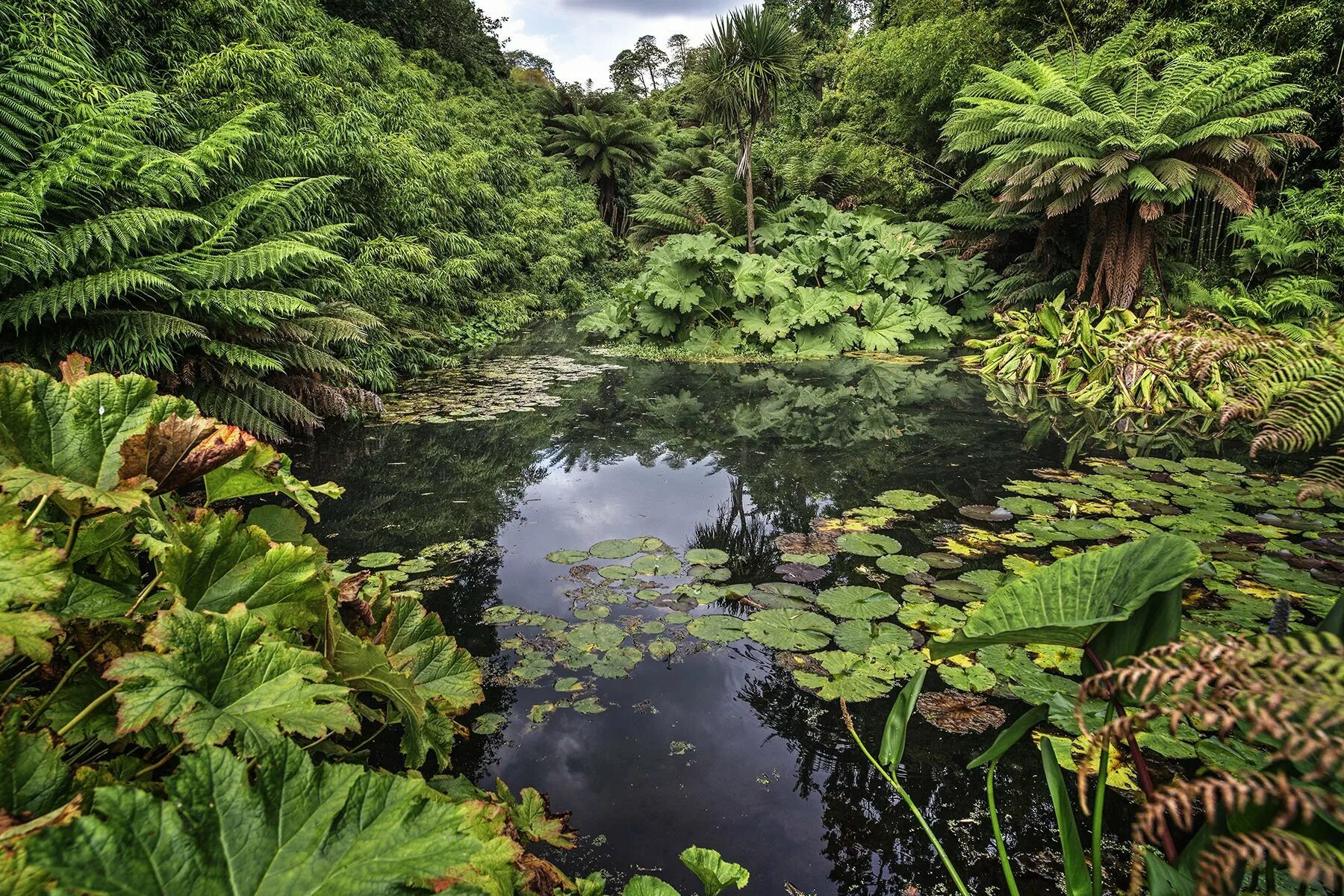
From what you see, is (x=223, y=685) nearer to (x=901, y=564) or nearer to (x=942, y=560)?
(x=901, y=564)

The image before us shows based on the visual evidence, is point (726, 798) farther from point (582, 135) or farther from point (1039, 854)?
point (582, 135)

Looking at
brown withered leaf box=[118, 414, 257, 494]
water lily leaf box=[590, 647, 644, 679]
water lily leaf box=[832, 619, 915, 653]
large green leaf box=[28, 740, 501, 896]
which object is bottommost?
water lily leaf box=[590, 647, 644, 679]

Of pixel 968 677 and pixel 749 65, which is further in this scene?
pixel 749 65

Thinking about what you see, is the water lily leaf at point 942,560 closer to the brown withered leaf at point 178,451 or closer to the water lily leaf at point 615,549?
the water lily leaf at point 615,549

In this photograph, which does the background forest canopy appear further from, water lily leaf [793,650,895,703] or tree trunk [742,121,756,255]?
water lily leaf [793,650,895,703]

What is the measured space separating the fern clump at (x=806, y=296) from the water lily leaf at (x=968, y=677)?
19.9ft

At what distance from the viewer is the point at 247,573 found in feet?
3.19

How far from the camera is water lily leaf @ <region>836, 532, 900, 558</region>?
2736 mm

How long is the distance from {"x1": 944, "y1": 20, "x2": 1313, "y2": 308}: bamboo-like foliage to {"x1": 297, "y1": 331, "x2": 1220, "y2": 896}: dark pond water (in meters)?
2.01

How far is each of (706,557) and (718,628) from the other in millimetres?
546

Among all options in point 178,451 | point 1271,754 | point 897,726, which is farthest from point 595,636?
point 1271,754

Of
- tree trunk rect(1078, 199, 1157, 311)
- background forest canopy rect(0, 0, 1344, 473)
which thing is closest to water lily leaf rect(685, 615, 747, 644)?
background forest canopy rect(0, 0, 1344, 473)

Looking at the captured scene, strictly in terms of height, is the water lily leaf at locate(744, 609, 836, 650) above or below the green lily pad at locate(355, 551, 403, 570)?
above

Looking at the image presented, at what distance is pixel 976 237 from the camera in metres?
9.34
